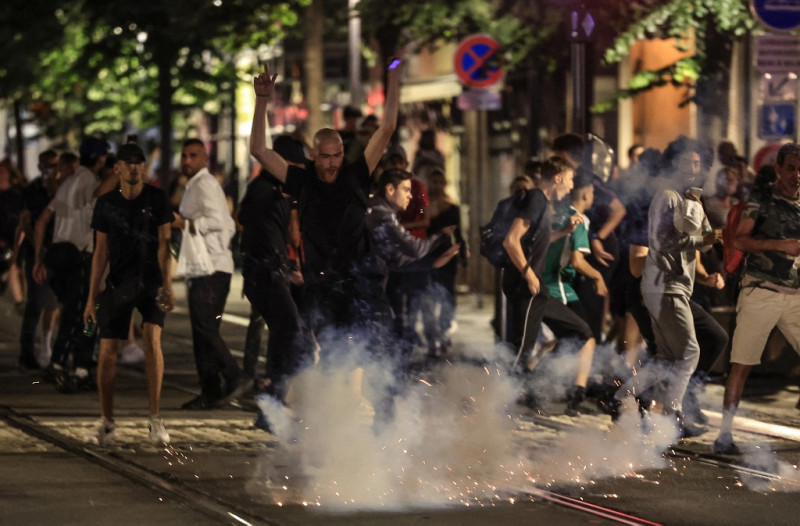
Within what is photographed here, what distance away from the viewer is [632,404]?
421 inches

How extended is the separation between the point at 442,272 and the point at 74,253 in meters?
4.01

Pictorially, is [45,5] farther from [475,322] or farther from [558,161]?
[558,161]

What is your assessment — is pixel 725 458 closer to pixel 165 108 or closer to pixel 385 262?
pixel 385 262

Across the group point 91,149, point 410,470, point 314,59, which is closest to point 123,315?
point 410,470

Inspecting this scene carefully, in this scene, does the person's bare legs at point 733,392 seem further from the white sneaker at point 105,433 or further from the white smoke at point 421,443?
the white sneaker at point 105,433

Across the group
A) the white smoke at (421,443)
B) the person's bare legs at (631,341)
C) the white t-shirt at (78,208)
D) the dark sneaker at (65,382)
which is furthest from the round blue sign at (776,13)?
the dark sneaker at (65,382)

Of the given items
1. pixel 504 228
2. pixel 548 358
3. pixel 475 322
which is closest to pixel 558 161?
pixel 504 228

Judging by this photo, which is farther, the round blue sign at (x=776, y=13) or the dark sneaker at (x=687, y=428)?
the round blue sign at (x=776, y=13)

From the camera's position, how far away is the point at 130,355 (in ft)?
48.8

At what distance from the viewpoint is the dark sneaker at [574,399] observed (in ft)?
37.6

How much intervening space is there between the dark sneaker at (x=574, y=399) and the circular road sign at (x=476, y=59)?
7810 mm

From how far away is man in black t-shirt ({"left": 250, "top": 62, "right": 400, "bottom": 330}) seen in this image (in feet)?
29.2

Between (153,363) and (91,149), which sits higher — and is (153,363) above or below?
below

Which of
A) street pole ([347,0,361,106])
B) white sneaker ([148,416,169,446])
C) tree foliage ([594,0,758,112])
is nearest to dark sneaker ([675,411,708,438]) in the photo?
white sneaker ([148,416,169,446])
